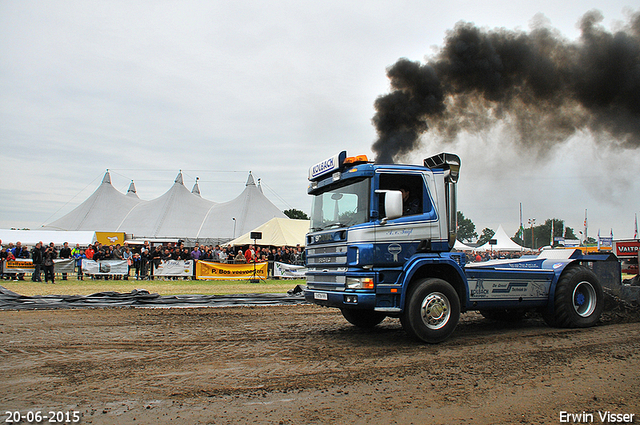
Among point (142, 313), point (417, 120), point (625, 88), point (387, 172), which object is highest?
point (625, 88)

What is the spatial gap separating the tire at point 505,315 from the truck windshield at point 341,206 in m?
4.36

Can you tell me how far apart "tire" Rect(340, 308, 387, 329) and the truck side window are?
234 centimetres

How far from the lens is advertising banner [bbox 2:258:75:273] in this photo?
71.2ft

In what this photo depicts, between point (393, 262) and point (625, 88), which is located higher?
point (625, 88)

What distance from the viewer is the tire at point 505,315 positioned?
8.90m

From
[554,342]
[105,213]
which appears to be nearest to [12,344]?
[554,342]

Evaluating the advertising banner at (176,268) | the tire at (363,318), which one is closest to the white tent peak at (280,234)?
the advertising banner at (176,268)

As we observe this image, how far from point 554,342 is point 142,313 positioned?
8.43m

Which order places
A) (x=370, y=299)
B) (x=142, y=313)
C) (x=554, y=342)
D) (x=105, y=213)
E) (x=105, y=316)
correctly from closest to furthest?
(x=370, y=299)
(x=554, y=342)
(x=105, y=316)
(x=142, y=313)
(x=105, y=213)

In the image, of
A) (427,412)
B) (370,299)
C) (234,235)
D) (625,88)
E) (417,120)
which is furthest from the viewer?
(234,235)

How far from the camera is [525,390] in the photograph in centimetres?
446

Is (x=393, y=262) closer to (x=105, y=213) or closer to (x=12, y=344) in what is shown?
(x=12, y=344)

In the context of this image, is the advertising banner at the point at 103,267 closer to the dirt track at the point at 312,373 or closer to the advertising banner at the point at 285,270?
the advertising banner at the point at 285,270

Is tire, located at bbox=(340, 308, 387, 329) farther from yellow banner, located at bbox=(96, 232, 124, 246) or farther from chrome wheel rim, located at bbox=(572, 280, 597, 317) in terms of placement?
yellow banner, located at bbox=(96, 232, 124, 246)
